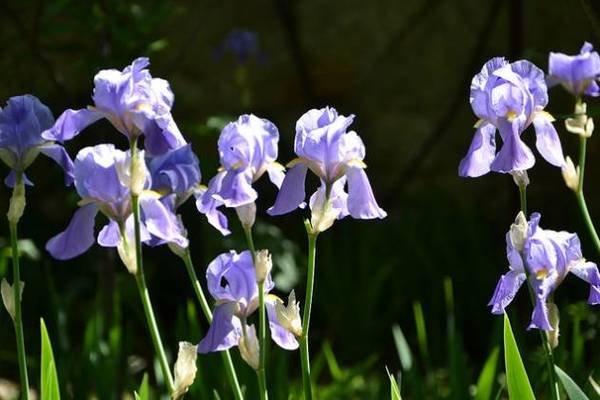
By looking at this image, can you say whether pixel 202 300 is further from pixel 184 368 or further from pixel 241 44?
pixel 241 44

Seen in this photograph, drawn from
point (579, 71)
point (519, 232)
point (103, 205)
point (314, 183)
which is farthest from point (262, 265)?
point (314, 183)

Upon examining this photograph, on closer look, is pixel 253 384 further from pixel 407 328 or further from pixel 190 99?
pixel 190 99

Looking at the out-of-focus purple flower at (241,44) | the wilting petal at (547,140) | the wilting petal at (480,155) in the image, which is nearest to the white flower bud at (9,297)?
the wilting petal at (480,155)

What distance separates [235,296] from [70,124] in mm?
328

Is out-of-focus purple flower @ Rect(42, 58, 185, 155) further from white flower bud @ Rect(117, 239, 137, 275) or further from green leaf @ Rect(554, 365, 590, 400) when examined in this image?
green leaf @ Rect(554, 365, 590, 400)

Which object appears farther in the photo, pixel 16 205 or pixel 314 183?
pixel 314 183

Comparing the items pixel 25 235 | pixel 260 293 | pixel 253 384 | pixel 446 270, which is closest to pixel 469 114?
pixel 446 270

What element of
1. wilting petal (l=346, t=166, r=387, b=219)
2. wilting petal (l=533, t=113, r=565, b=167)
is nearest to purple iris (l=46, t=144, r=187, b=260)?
wilting petal (l=346, t=166, r=387, b=219)

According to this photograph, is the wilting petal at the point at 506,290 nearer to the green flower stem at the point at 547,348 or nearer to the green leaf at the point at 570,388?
the green flower stem at the point at 547,348

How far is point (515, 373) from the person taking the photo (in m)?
1.44

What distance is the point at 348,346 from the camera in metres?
3.61

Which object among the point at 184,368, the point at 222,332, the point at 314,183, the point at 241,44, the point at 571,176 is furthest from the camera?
the point at 314,183

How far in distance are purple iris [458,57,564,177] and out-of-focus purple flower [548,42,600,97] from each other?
0.49ft

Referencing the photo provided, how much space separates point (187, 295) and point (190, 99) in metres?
1.01
